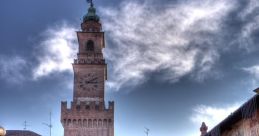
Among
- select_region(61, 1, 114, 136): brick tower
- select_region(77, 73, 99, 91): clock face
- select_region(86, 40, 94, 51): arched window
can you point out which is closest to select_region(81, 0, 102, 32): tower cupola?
select_region(61, 1, 114, 136): brick tower

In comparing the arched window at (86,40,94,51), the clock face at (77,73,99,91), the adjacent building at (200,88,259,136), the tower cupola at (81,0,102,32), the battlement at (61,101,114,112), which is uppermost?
the tower cupola at (81,0,102,32)

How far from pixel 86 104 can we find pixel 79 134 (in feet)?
9.81

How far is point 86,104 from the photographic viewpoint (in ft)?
144

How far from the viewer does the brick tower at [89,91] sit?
42.8 m

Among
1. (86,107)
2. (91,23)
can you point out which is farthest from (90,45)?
(86,107)

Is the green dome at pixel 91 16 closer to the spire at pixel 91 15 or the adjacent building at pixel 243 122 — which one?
the spire at pixel 91 15

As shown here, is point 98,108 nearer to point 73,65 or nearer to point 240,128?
point 73,65

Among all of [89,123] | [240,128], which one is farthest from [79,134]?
[240,128]

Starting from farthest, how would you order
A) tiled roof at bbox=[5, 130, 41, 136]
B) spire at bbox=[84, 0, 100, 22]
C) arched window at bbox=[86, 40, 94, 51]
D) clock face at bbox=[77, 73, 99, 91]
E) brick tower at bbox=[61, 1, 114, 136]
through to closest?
spire at bbox=[84, 0, 100, 22] < arched window at bbox=[86, 40, 94, 51] < tiled roof at bbox=[5, 130, 41, 136] < clock face at bbox=[77, 73, 99, 91] < brick tower at bbox=[61, 1, 114, 136]

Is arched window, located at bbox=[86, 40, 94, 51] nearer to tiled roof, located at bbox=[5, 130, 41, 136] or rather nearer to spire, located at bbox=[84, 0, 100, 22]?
spire, located at bbox=[84, 0, 100, 22]

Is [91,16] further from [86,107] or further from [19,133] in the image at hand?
[19,133]

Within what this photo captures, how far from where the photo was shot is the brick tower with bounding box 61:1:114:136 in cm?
4281

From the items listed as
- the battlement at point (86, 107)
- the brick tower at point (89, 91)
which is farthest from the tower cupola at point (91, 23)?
the battlement at point (86, 107)

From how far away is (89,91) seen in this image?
44750 mm
